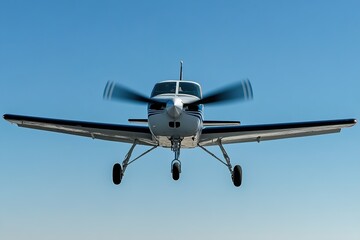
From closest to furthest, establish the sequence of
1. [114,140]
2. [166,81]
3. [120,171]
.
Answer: [166,81]
[120,171]
[114,140]

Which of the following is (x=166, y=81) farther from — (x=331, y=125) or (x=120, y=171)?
(x=331, y=125)

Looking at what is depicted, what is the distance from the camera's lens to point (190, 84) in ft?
61.4

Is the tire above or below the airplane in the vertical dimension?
below

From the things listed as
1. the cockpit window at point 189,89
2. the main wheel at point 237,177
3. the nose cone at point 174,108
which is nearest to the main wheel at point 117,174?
the cockpit window at point 189,89

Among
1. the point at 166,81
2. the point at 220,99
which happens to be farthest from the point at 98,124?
the point at 220,99

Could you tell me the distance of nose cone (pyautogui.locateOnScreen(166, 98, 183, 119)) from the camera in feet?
54.1

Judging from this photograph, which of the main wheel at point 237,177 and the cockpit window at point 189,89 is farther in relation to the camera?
the main wheel at point 237,177

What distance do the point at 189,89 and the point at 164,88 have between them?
2.79 feet

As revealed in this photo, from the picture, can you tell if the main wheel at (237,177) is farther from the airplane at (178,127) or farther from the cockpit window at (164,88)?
the cockpit window at (164,88)

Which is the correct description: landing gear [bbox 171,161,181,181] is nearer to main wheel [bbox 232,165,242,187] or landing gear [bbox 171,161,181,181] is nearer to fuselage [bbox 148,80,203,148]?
fuselage [bbox 148,80,203,148]

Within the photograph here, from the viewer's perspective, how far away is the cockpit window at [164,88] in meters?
18.0

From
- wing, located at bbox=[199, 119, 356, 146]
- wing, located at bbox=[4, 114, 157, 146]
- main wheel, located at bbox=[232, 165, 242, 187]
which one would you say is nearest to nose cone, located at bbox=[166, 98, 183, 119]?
wing, located at bbox=[199, 119, 356, 146]

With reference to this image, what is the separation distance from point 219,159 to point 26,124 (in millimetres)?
7337

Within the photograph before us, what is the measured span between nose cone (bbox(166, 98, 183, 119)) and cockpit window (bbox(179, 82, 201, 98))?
151 centimetres
